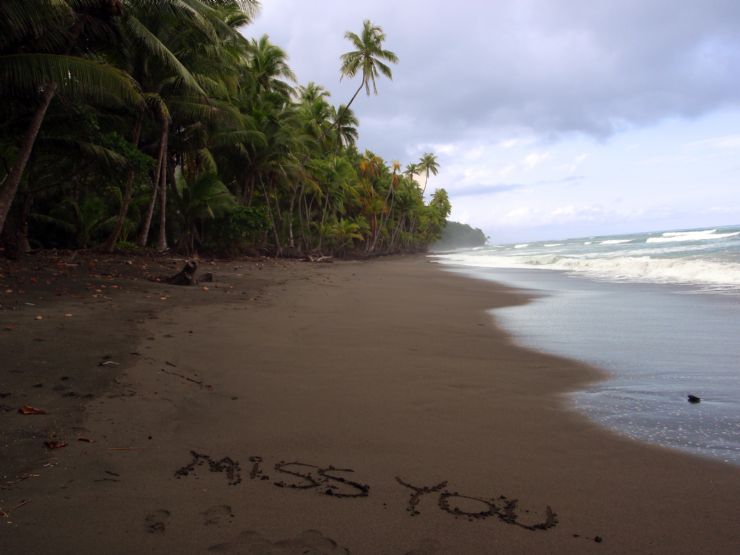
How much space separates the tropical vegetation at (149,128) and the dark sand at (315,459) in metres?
5.34

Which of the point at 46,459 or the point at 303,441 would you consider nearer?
the point at 46,459

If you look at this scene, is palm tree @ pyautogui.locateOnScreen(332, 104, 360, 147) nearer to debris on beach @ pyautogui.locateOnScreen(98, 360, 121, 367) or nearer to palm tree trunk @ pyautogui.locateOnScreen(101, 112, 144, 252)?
palm tree trunk @ pyautogui.locateOnScreen(101, 112, 144, 252)

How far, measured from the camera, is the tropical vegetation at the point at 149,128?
8539 mm

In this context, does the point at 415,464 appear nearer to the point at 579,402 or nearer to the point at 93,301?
the point at 579,402

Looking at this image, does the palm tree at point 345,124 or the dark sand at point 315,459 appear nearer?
the dark sand at point 315,459

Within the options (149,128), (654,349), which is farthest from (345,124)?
(654,349)

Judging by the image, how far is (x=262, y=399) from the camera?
351cm

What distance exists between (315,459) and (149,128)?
1581 cm

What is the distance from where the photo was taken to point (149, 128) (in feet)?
51.8

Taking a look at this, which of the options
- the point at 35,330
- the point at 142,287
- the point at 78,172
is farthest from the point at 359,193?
the point at 35,330

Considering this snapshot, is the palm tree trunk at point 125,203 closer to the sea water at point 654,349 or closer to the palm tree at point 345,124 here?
the sea water at point 654,349

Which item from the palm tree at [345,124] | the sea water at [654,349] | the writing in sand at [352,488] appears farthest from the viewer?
the palm tree at [345,124]

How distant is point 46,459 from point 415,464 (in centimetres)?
179

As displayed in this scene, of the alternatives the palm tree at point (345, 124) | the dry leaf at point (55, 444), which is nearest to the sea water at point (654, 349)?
the dry leaf at point (55, 444)
